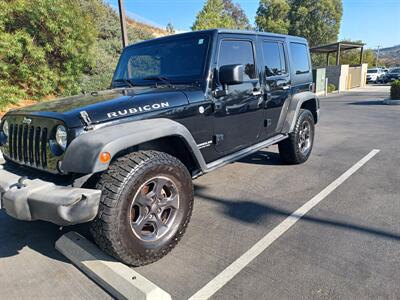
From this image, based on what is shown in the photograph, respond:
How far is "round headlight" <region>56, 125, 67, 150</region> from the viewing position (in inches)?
95.4

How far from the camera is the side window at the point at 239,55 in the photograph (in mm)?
3484

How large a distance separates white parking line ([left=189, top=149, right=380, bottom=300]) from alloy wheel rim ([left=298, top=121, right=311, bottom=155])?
3.14 feet

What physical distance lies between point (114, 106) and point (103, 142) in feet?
1.67

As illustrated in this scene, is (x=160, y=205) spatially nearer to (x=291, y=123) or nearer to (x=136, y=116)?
(x=136, y=116)

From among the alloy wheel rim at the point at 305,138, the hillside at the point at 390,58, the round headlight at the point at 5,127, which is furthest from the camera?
the hillside at the point at 390,58

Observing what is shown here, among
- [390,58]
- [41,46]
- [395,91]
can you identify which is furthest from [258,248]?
[390,58]

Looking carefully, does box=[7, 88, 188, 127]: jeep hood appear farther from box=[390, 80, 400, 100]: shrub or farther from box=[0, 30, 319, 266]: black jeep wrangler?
box=[390, 80, 400, 100]: shrub

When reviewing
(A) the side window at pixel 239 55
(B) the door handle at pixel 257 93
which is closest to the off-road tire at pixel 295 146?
(B) the door handle at pixel 257 93

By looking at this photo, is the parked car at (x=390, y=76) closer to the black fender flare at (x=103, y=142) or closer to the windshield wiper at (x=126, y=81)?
the windshield wiper at (x=126, y=81)

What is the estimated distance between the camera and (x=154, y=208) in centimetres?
275

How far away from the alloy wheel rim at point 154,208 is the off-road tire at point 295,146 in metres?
2.65

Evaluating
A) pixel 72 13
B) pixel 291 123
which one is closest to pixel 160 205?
pixel 291 123

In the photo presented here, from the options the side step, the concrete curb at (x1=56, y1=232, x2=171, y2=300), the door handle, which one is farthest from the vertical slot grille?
the door handle

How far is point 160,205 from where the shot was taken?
2.79m
